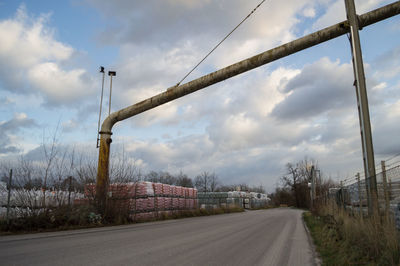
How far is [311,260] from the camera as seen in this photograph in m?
6.63

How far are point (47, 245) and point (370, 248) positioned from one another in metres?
7.13

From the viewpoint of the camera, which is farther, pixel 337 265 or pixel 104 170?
pixel 104 170

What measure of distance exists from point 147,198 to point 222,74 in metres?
10.8

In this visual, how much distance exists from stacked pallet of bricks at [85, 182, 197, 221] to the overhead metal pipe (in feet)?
2.42

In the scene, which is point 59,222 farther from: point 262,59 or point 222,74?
point 262,59

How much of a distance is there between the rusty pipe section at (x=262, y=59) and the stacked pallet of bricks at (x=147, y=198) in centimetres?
404

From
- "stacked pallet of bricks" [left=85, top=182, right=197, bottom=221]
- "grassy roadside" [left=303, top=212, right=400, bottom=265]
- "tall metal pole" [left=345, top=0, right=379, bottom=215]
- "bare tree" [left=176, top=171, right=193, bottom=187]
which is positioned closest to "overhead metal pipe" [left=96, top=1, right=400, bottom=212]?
"stacked pallet of bricks" [left=85, top=182, right=197, bottom=221]

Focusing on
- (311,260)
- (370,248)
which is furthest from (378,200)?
(311,260)

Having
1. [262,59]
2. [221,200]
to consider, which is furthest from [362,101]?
[221,200]

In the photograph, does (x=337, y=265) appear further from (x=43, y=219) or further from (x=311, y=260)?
(x=43, y=219)

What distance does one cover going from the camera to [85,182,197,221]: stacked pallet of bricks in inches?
642

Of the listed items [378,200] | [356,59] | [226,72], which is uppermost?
[226,72]

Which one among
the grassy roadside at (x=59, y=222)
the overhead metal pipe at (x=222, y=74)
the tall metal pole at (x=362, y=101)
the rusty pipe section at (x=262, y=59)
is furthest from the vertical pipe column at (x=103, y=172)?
the tall metal pole at (x=362, y=101)

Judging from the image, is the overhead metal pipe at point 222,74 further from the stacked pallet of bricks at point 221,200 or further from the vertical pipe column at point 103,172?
the stacked pallet of bricks at point 221,200
